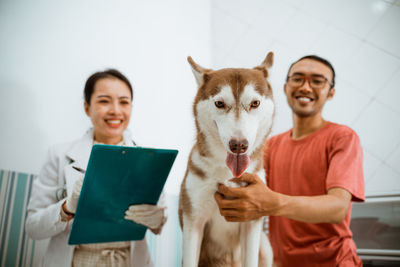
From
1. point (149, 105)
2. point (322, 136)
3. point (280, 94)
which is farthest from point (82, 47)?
point (280, 94)

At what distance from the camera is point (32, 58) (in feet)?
5.36

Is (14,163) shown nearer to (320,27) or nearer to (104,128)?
(104,128)

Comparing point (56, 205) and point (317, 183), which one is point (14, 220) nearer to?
point (56, 205)

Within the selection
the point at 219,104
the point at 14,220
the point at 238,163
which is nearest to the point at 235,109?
the point at 219,104

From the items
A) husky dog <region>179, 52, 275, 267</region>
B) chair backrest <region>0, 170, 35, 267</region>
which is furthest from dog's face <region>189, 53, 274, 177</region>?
chair backrest <region>0, 170, 35, 267</region>

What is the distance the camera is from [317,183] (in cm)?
147

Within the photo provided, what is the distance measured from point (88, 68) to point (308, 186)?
169 centimetres

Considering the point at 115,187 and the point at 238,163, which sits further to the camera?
the point at 115,187

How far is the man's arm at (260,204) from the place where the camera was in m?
0.95

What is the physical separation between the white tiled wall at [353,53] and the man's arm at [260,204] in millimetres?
1307

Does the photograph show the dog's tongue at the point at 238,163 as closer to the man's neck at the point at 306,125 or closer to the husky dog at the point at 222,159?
the husky dog at the point at 222,159

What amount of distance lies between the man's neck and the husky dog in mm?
699

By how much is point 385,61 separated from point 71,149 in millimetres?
2495

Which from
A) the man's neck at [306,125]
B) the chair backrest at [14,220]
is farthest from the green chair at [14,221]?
the man's neck at [306,125]
